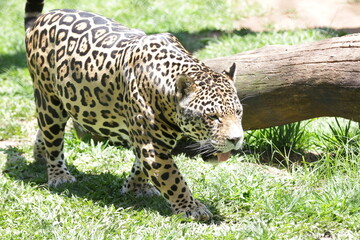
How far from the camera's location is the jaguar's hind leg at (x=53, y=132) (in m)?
6.76

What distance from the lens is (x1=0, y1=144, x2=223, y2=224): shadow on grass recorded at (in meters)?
6.35

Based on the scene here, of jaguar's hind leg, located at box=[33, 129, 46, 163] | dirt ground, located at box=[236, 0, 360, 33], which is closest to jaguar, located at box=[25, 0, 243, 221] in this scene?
jaguar's hind leg, located at box=[33, 129, 46, 163]

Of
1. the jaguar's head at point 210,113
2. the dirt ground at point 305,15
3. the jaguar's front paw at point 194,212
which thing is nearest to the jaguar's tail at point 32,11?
the jaguar's head at point 210,113

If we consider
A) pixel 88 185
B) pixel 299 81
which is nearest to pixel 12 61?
pixel 88 185

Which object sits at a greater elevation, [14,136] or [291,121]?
[291,121]

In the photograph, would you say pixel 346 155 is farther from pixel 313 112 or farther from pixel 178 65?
pixel 178 65

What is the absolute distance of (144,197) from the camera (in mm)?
6590

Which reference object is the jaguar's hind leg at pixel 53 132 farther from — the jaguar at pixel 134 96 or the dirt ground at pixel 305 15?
the dirt ground at pixel 305 15

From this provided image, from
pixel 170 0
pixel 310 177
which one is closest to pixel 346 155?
pixel 310 177

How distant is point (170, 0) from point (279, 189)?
869cm

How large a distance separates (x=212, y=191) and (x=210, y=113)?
1312mm

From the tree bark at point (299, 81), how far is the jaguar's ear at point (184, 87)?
1.72m

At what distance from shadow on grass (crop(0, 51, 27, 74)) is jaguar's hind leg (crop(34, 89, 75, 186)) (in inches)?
179

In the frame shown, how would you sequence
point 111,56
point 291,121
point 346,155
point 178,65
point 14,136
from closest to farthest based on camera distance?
point 178,65 → point 111,56 → point 346,155 → point 291,121 → point 14,136
